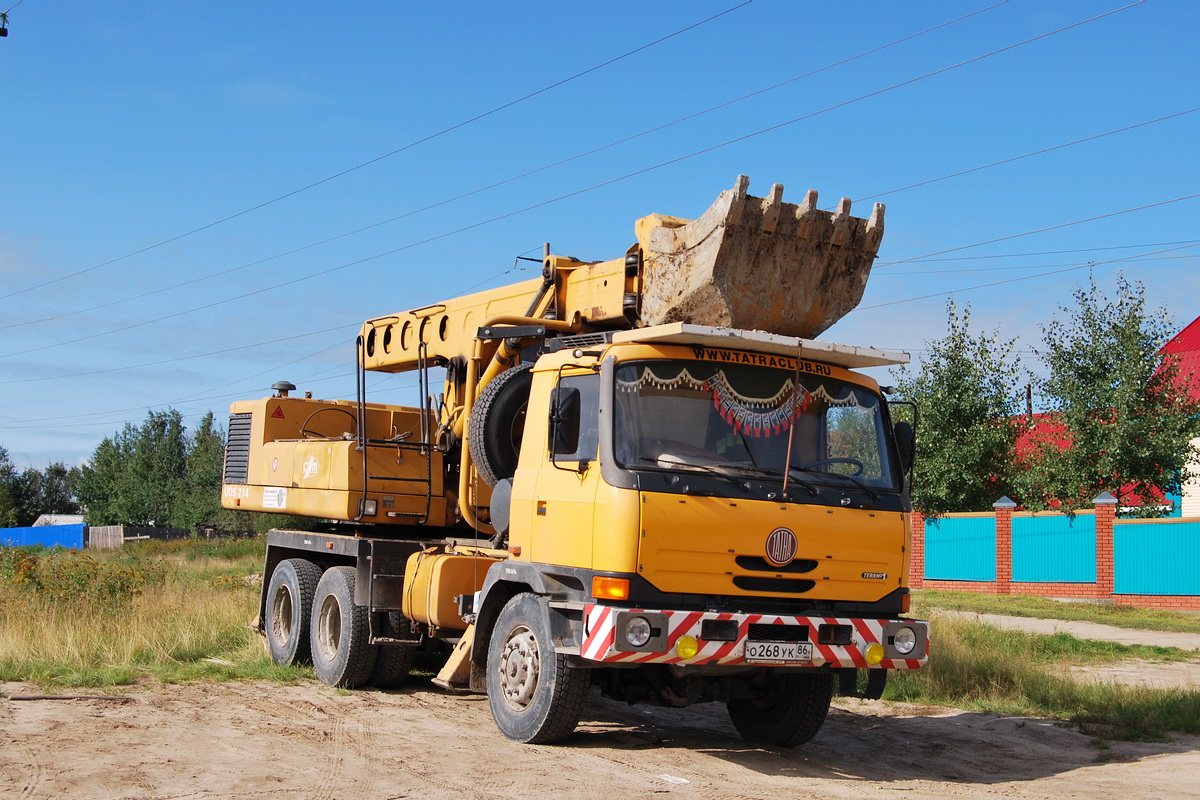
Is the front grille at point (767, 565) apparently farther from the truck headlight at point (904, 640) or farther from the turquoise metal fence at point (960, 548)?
the turquoise metal fence at point (960, 548)

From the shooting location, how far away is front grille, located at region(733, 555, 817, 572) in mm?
7373

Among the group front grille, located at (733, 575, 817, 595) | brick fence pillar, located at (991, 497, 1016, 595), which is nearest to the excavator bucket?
front grille, located at (733, 575, 817, 595)

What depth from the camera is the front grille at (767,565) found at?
7.37 metres

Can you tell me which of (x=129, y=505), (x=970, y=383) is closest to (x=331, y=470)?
(x=970, y=383)

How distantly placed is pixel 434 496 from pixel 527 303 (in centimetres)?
208

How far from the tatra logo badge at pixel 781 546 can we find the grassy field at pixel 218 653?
3989 millimetres

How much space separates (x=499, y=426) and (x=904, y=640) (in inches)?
135

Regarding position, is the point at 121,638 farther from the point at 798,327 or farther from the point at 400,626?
the point at 798,327

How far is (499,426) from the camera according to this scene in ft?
30.0

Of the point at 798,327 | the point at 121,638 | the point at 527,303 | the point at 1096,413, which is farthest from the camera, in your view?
the point at 1096,413

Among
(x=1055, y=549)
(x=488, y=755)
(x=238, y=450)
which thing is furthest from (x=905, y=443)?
(x=1055, y=549)

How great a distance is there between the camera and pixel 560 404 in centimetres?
777

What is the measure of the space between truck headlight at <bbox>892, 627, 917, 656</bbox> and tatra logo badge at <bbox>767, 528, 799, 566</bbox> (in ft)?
3.16

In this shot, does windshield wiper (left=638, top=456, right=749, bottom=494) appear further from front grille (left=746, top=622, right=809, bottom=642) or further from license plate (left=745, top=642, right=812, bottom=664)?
license plate (left=745, top=642, right=812, bottom=664)
